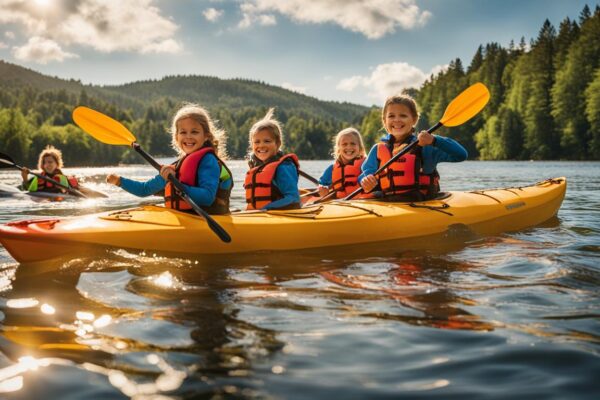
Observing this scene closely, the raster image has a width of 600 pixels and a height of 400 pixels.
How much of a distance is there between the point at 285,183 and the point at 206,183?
0.86 metres

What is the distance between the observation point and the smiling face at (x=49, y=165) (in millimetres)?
9516

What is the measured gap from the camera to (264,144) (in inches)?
192

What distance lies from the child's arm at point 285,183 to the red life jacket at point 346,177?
1.92 metres

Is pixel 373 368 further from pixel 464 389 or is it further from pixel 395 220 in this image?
pixel 395 220

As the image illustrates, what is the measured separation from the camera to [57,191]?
9.80 metres

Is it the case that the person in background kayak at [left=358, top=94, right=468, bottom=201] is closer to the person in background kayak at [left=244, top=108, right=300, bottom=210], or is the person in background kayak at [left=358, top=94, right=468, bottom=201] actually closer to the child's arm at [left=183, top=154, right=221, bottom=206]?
the person in background kayak at [left=244, top=108, right=300, bottom=210]

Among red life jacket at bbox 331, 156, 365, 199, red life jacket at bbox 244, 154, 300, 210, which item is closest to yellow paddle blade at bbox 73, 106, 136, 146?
red life jacket at bbox 244, 154, 300, 210

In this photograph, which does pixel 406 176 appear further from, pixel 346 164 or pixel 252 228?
pixel 252 228

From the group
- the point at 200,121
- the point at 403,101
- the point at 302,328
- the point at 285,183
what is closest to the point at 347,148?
the point at 403,101

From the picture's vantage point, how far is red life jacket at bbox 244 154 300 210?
4.82 metres

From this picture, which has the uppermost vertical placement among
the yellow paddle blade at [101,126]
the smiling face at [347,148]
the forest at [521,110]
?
the forest at [521,110]

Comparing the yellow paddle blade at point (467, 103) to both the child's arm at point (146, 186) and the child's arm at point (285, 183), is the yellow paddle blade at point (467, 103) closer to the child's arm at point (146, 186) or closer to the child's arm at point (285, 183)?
the child's arm at point (285, 183)

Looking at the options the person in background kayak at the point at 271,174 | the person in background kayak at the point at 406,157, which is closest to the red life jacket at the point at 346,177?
the person in background kayak at the point at 406,157

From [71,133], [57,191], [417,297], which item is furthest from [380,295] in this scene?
[71,133]
